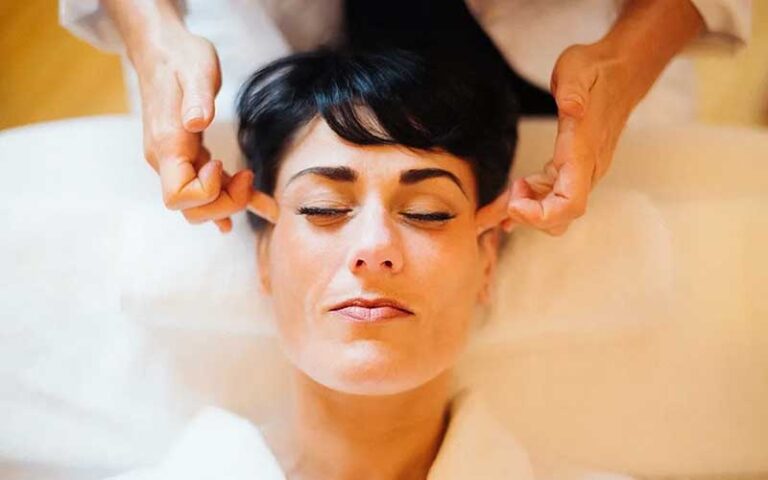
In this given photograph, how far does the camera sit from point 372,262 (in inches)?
35.3

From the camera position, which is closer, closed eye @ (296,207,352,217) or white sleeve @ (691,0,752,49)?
closed eye @ (296,207,352,217)

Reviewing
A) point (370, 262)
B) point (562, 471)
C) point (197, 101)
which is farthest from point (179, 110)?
point (562, 471)

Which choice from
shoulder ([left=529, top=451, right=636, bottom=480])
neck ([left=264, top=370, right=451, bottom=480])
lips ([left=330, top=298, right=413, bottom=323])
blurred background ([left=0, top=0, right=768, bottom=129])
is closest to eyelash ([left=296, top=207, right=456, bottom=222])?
lips ([left=330, top=298, right=413, bottom=323])

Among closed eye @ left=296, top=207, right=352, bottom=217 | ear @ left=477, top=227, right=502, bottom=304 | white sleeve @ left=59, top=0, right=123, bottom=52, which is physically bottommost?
ear @ left=477, top=227, right=502, bottom=304

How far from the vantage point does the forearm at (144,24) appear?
1.00 meters

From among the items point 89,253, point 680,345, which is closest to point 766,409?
point 680,345

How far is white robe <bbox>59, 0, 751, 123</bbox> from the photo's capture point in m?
1.14

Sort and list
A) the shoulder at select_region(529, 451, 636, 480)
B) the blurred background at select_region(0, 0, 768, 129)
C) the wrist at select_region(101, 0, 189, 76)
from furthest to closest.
A: the blurred background at select_region(0, 0, 768, 129), the shoulder at select_region(529, 451, 636, 480), the wrist at select_region(101, 0, 189, 76)

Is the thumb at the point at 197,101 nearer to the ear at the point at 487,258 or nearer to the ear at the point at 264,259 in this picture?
the ear at the point at 264,259

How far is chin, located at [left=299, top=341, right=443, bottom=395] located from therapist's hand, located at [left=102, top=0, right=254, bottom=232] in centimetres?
20

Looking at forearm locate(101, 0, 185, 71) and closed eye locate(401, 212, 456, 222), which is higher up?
forearm locate(101, 0, 185, 71)

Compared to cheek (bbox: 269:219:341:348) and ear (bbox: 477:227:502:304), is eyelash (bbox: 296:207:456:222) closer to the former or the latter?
cheek (bbox: 269:219:341:348)

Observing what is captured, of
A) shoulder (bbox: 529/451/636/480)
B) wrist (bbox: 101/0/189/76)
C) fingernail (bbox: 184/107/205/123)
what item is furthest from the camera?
shoulder (bbox: 529/451/636/480)

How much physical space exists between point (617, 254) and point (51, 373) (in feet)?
2.50
